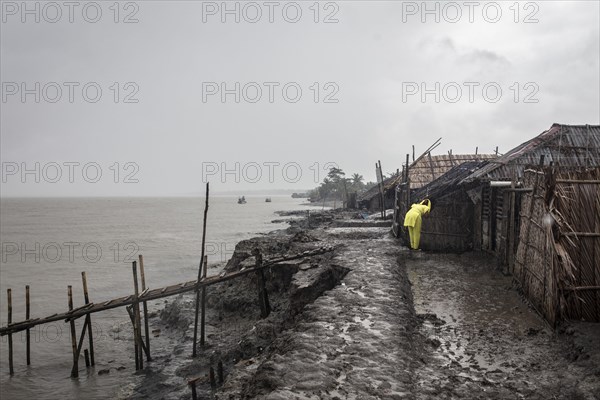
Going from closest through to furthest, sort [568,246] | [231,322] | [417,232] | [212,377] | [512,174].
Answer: [568,246], [212,377], [512,174], [231,322], [417,232]

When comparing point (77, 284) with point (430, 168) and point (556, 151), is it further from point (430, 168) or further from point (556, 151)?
point (556, 151)

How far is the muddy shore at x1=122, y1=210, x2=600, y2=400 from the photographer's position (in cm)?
509

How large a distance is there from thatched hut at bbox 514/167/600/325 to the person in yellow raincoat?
5.28 meters

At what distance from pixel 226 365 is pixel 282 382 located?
4.82m

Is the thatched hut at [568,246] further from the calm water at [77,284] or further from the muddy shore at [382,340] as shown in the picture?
the calm water at [77,284]

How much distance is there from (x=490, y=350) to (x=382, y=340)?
169 centimetres

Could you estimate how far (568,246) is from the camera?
698cm

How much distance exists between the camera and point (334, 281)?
36.2 feet

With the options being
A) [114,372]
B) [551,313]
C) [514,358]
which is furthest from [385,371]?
[114,372]

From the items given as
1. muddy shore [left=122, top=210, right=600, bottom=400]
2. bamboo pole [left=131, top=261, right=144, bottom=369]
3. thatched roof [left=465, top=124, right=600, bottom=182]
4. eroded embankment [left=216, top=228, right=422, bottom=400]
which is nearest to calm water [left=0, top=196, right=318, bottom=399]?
bamboo pole [left=131, top=261, right=144, bottom=369]

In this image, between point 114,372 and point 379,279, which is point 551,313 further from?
point 114,372

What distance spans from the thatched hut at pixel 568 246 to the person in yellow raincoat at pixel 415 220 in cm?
528

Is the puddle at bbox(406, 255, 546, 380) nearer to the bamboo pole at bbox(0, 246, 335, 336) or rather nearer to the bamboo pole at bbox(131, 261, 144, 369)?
the bamboo pole at bbox(0, 246, 335, 336)

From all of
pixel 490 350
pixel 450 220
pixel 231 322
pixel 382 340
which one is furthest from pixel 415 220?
pixel 382 340
